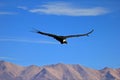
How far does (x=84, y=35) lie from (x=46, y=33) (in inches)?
219

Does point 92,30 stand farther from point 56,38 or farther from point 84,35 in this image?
point 56,38

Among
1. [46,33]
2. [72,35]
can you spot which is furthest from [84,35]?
[46,33]

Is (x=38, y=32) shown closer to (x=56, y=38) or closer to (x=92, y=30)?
(x=56, y=38)

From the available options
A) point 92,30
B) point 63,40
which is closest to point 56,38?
point 63,40

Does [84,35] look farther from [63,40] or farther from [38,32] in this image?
[38,32]

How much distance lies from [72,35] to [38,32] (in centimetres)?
454

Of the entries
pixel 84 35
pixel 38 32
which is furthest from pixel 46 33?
pixel 84 35

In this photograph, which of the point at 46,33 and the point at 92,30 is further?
the point at 92,30

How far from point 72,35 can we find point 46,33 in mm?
3861

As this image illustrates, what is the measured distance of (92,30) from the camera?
53062mm

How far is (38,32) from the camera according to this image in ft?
162

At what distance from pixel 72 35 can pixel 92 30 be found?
3661 mm

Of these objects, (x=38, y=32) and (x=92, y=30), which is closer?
(x=38, y=32)

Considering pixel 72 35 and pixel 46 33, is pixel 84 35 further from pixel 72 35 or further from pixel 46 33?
pixel 46 33
